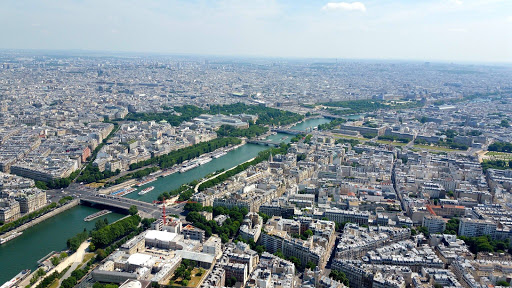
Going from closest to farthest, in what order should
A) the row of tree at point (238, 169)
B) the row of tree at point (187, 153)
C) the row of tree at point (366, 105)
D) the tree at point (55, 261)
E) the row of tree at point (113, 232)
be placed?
the tree at point (55, 261)
the row of tree at point (113, 232)
the row of tree at point (238, 169)
the row of tree at point (187, 153)
the row of tree at point (366, 105)

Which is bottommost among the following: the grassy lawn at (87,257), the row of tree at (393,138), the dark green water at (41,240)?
the dark green water at (41,240)

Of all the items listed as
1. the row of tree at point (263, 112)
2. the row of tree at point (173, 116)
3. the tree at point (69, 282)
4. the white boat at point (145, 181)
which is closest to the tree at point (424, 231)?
the tree at point (69, 282)

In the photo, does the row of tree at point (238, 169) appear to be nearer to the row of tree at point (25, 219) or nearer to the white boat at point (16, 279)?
the row of tree at point (25, 219)

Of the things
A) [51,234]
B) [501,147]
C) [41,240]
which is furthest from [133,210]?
[501,147]

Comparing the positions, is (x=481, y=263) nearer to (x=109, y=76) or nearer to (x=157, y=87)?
(x=157, y=87)

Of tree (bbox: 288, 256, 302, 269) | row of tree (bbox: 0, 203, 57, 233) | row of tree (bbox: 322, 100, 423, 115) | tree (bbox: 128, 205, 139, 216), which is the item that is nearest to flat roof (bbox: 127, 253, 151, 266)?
tree (bbox: 128, 205, 139, 216)

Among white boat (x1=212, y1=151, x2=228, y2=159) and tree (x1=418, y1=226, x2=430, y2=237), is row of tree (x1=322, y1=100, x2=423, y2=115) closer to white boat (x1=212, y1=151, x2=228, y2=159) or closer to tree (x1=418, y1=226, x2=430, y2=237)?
white boat (x1=212, y1=151, x2=228, y2=159)

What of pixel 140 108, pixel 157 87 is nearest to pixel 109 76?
pixel 157 87

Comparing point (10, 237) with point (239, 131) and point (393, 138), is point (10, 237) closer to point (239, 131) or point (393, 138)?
point (239, 131)
